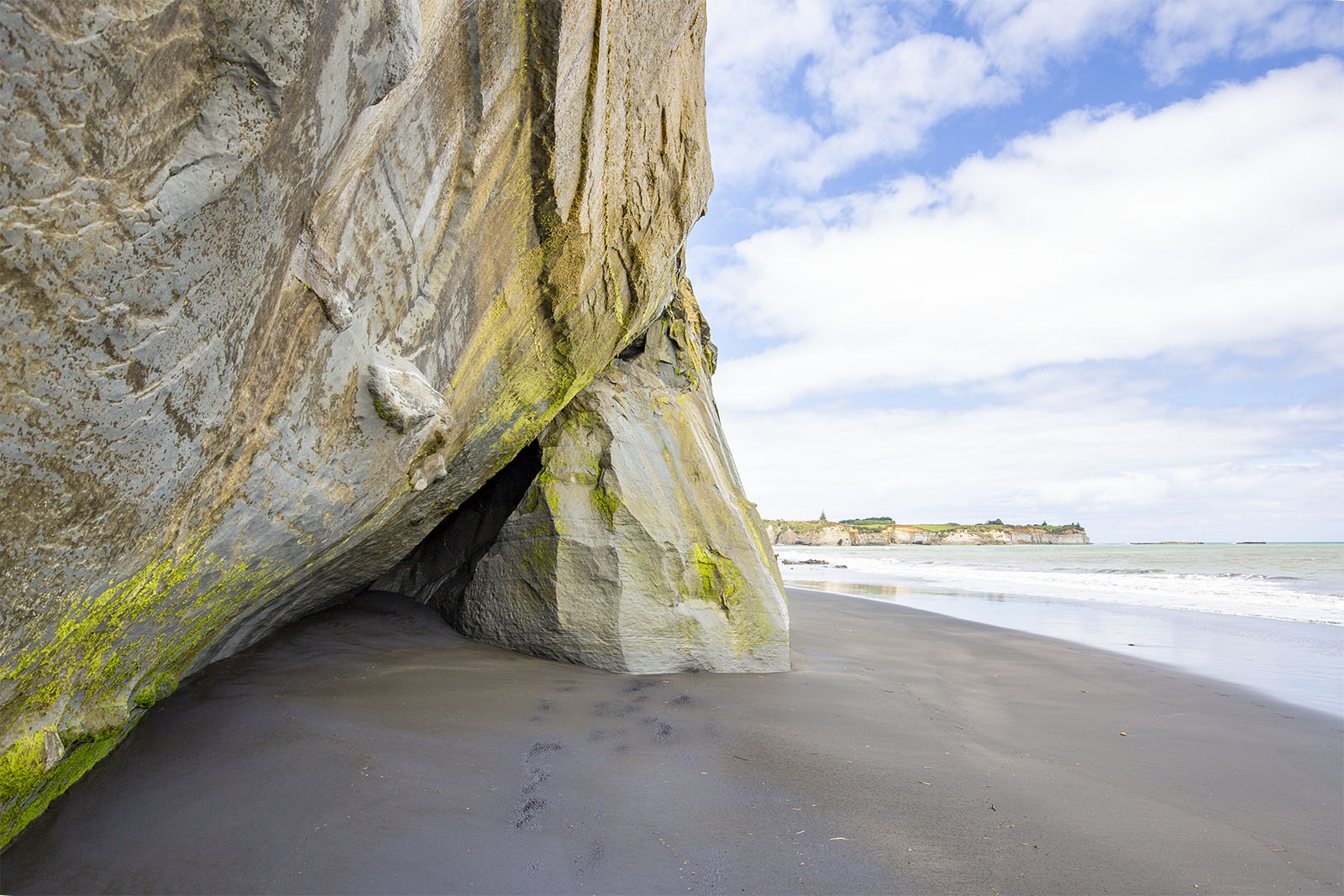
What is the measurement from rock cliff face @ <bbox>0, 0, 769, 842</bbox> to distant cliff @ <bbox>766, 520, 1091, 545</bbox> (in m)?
73.0

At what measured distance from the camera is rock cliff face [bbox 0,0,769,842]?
1234 millimetres

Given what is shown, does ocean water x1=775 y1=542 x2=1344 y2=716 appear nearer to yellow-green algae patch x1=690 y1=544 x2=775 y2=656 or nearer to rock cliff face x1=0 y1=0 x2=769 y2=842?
yellow-green algae patch x1=690 y1=544 x2=775 y2=656

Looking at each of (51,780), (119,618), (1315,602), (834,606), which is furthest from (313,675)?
(1315,602)

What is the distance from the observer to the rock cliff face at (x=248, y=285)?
4.05 feet

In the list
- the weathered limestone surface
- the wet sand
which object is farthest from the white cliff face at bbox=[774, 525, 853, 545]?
the wet sand

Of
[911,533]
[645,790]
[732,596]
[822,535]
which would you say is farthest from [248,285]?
[911,533]

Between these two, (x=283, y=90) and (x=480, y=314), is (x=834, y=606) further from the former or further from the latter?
(x=283, y=90)

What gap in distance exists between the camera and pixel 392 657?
15.4ft

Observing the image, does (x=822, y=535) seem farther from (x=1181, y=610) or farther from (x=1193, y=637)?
(x=1193, y=637)

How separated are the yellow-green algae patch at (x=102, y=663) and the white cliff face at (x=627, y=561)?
7.22 ft

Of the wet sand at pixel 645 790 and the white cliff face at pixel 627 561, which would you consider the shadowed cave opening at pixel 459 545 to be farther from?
the wet sand at pixel 645 790

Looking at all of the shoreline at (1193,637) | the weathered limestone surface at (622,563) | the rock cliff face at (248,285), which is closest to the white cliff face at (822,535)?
the shoreline at (1193,637)

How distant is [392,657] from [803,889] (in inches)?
132

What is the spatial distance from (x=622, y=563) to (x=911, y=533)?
8527cm
